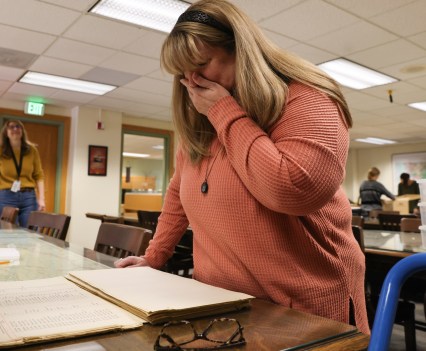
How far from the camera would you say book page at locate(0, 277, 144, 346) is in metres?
0.50

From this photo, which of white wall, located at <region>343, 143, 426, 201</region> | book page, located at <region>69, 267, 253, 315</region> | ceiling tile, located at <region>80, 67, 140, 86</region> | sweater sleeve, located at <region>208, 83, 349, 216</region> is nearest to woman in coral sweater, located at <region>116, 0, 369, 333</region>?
sweater sleeve, located at <region>208, 83, 349, 216</region>

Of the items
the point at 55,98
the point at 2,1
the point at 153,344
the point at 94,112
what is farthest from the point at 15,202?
the point at 153,344

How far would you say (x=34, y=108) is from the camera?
6.14m

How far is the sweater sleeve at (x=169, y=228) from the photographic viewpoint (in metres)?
1.07

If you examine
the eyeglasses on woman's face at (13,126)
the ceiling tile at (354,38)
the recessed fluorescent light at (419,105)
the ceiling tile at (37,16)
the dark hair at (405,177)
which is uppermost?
the recessed fluorescent light at (419,105)

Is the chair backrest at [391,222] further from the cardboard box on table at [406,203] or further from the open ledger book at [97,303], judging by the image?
the cardboard box on table at [406,203]

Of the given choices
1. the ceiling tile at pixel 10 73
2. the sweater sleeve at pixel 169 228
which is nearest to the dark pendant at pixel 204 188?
the sweater sleeve at pixel 169 228

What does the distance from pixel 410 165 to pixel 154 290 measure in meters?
10.9

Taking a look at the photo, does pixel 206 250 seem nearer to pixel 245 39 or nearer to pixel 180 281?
pixel 180 281

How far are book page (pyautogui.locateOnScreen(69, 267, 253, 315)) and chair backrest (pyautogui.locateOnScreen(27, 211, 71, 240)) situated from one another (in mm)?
1297

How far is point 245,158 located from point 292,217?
6.3 inches

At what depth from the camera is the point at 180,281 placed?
773mm

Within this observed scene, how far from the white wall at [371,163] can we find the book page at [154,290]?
34.2 ft

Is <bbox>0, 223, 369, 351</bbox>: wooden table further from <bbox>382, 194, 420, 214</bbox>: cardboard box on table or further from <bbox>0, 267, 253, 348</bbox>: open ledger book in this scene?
<bbox>382, 194, 420, 214</bbox>: cardboard box on table
